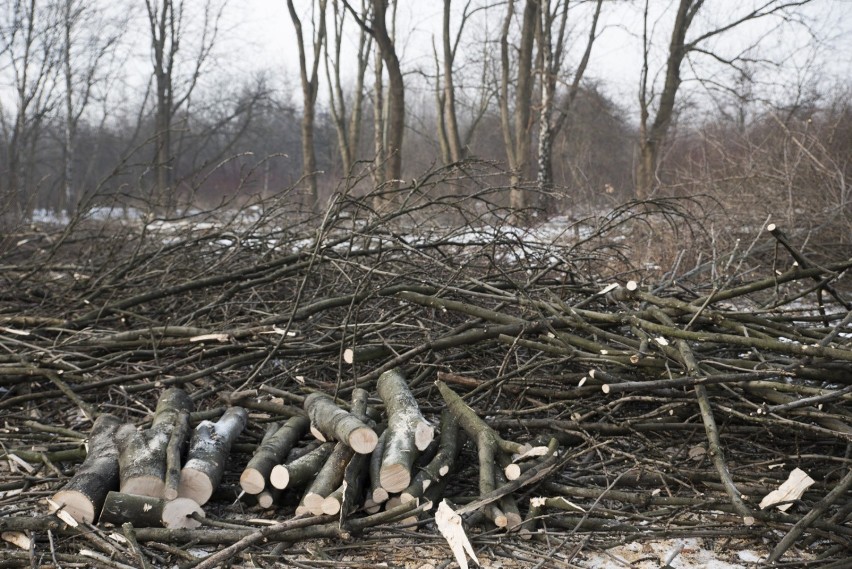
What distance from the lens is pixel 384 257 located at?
442cm

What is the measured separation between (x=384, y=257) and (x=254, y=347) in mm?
1033

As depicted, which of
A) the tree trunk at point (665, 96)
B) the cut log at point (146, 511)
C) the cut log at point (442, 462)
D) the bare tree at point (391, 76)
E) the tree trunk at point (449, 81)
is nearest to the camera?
the cut log at point (146, 511)

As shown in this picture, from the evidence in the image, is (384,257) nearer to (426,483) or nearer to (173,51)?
(426,483)

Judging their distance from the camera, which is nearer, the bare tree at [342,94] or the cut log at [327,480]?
the cut log at [327,480]

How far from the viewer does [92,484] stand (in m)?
2.55

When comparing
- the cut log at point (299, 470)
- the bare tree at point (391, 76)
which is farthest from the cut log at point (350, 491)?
the bare tree at point (391, 76)

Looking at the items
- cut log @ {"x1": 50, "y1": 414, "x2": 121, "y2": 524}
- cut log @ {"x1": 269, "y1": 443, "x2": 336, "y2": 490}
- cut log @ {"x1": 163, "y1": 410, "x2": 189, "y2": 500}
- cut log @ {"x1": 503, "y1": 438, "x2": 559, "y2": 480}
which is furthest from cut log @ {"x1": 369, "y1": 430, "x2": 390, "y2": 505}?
cut log @ {"x1": 50, "y1": 414, "x2": 121, "y2": 524}

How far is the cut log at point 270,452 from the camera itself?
262cm

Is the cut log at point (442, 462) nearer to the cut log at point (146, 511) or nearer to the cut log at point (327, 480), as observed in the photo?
the cut log at point (327, 480)

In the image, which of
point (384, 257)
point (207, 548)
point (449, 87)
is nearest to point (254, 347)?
point (384, 257)

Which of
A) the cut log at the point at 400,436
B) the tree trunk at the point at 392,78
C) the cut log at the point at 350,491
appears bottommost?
the cut log at the point at 350,491

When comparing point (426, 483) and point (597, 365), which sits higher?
A: point (597, 365)

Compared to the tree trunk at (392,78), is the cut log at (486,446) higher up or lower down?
lower down

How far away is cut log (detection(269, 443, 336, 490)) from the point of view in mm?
2602
